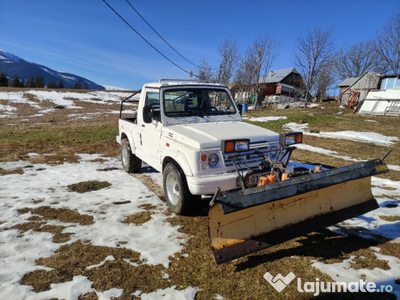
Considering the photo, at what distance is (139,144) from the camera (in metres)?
5.95

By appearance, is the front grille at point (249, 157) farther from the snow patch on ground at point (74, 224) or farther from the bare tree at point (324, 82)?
the bare tree at point (324, 82)

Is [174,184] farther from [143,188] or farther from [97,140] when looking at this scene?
[97,140]

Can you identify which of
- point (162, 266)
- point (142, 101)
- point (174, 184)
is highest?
point (142, 101)

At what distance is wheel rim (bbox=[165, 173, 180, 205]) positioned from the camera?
14.1ft

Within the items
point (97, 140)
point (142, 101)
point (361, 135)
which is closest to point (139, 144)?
point (142, 101)

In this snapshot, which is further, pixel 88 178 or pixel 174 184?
pixel 88 178

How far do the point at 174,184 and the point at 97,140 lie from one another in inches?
330

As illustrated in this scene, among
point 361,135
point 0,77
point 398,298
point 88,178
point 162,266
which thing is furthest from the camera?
point 0,77

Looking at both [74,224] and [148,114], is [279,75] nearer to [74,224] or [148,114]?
[148,114]

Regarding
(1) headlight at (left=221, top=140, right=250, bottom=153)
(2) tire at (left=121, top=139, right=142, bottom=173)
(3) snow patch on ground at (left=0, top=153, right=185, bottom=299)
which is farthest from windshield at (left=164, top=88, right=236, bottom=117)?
(2) tire at (left=121, top=139, right=142, bottom=173)

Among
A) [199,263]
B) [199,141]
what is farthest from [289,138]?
[199,263]

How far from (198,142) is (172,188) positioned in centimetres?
117

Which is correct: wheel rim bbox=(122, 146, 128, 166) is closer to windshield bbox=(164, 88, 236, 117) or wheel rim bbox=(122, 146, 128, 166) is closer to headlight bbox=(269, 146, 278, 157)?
windshield bbox=(164, 88, 236, 117)

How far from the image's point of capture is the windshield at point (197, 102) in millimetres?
5083
